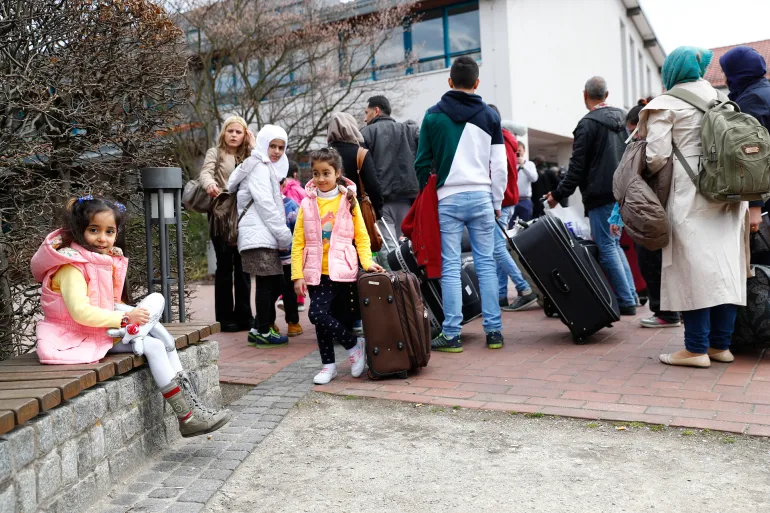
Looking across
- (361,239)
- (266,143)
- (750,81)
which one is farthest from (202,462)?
(750,81)

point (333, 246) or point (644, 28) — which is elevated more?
point (644, 28)

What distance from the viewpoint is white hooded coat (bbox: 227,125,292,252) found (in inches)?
232

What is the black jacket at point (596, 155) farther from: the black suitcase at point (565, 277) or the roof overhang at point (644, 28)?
the roof overhang at point (644, 28)

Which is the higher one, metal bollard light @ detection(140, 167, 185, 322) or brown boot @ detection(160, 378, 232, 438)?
metal bollard light @ detection(140, 167, 185, 322)

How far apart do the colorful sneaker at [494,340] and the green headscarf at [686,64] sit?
82.6 inches

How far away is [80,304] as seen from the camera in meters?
3.29

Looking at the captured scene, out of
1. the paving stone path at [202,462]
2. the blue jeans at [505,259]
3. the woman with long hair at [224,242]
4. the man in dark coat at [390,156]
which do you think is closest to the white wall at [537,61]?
the blue jeans at [505,259]

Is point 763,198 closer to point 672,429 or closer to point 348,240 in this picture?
point 672,429

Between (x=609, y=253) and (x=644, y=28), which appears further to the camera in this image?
(x=644, y=28)

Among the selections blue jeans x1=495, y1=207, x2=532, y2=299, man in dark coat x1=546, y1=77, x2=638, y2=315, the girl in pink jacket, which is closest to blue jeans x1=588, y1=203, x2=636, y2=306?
man in dark coat x1=546, y1=77, x2=638, y2=315

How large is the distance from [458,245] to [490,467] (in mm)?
2397

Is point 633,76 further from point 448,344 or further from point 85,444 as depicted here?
point 85,444

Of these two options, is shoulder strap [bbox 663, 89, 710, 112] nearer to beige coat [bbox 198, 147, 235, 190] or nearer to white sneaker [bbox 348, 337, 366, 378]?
white sneaker [bbox 348, 337, 366, 378]

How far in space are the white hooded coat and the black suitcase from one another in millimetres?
1816
